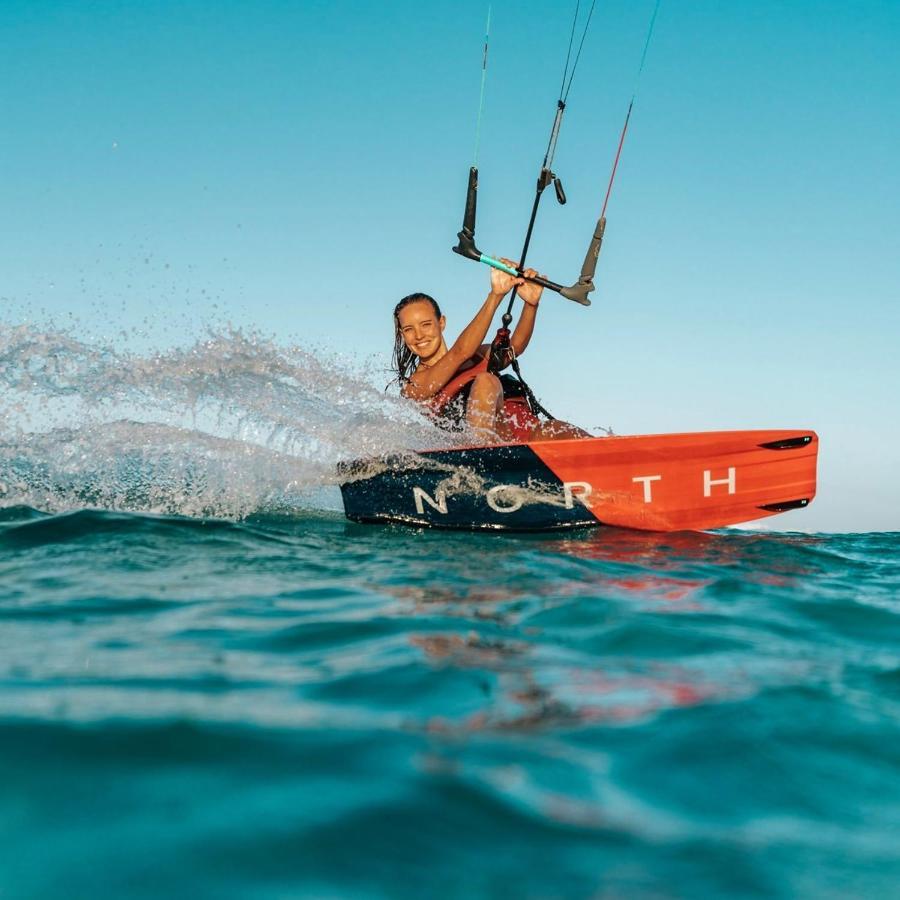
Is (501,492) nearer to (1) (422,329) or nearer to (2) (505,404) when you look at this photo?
(2) (505,404)

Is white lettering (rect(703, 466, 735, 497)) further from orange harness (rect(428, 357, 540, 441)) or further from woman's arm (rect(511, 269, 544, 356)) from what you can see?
woman's arm (rect(511, 269, 544, 356))

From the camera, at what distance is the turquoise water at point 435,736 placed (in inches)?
48.9

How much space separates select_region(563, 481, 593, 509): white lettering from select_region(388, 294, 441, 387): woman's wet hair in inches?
57.4

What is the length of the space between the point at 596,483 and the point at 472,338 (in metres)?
1.24

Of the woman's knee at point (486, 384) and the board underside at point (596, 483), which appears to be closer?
the board underside at point (596, 483)

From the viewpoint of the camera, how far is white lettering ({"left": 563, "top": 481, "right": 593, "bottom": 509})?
5.34 m

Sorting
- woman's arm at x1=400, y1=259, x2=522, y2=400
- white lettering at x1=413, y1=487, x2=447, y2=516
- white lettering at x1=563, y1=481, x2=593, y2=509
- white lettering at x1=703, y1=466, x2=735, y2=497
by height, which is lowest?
white lettering at x1=413, y1=487, x2=447, y2=516

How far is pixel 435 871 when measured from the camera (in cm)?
121

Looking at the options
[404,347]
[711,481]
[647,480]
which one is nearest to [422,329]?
[404,347]

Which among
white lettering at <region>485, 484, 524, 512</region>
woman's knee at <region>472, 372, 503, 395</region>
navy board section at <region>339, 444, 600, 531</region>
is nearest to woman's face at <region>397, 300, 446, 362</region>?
woman's knee at <region>472, 372, 503, 395</region>

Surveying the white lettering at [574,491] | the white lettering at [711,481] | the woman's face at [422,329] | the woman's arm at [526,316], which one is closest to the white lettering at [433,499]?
the white lettering at [574,491]

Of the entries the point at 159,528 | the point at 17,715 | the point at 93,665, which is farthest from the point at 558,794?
the point at 159,528

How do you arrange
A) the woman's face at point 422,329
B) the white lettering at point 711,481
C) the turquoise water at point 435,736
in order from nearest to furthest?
the turquoise water at point 435,736 → the white lettering at point 711,481 → the woman's face at point 422,329

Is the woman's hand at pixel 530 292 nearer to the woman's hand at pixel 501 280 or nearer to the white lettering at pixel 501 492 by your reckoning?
the woman's hand at pixel 501 280
